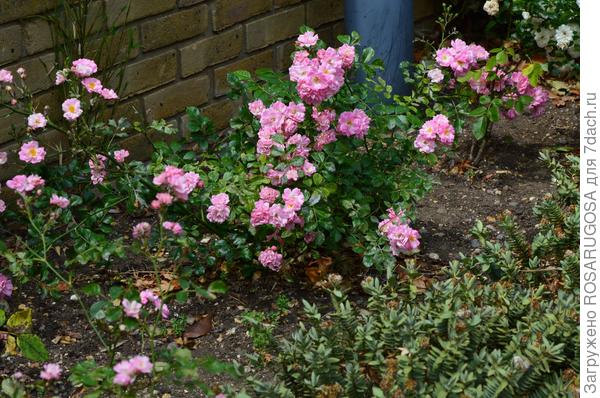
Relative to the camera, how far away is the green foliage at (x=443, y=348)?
2.59 m

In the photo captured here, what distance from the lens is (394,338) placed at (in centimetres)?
280

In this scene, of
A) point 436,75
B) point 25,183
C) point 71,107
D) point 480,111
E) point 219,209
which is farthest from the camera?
point 480,111

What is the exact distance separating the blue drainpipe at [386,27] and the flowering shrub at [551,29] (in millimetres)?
644

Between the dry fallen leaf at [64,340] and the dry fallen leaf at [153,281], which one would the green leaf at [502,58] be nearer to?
the dry fallen leaf at [153,281]

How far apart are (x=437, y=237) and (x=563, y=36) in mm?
1804

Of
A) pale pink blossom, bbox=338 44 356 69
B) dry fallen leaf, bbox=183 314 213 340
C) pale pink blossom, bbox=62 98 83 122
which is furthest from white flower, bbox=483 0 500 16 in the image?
pale pink blossom, bbox=62 98 83 122

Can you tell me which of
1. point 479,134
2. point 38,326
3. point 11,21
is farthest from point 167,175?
point 479,134

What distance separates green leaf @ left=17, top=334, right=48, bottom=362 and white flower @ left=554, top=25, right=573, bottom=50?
10.8 ft

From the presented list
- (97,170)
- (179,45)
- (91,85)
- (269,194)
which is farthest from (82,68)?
(179,45)

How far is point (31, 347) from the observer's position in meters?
3.17

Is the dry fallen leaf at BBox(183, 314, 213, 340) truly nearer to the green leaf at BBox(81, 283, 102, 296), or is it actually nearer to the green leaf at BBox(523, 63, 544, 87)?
the green leaf at BBox(81, 283, 102, 296)

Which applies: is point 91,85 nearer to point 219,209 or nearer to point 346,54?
point 219,209

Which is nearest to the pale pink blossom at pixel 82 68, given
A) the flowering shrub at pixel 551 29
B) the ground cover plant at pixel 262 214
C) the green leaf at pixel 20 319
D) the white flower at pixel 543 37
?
the ground cover plant at pixel 262 214

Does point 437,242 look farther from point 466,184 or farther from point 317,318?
point 317,318
